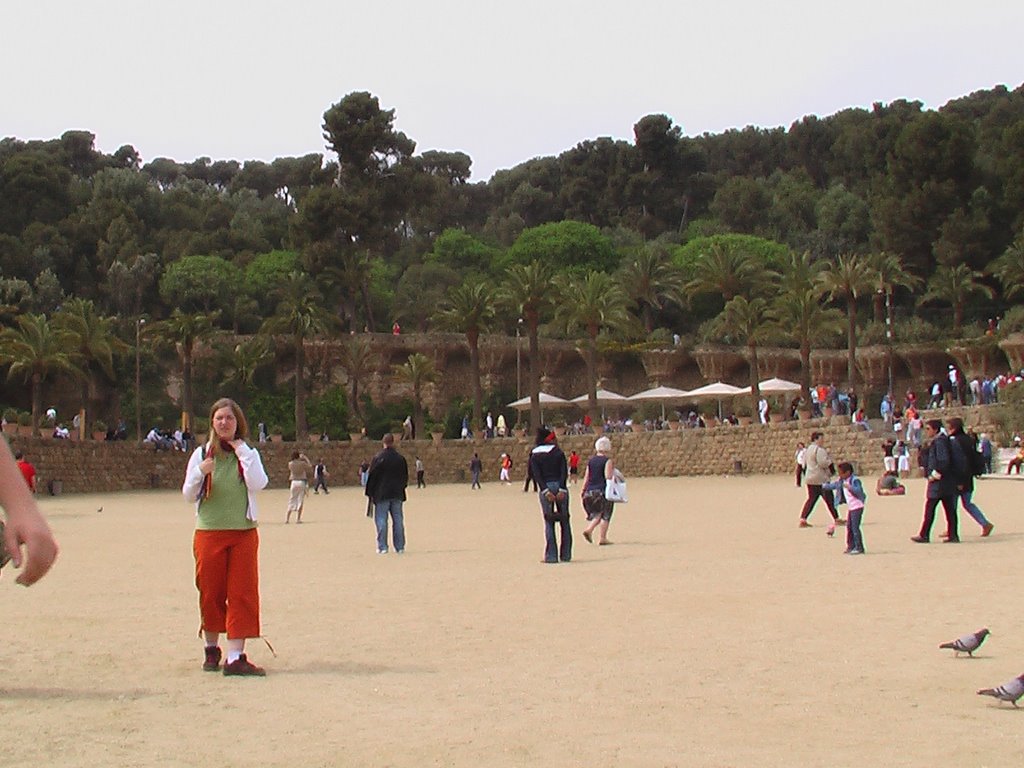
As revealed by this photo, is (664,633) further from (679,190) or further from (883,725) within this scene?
(679,190)

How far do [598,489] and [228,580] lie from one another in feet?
32.9

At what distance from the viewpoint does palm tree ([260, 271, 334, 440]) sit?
6067 cm

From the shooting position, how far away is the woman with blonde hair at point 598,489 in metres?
17.9

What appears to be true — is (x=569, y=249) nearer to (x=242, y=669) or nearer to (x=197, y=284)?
(x=197, y=284)

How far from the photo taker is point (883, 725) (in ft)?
22.2

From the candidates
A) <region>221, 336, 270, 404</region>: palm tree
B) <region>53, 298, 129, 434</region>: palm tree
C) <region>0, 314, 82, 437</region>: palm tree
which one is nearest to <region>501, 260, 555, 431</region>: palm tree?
<region>221, 336, 270, 404</region>: palm tree

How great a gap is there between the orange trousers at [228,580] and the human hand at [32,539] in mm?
4925

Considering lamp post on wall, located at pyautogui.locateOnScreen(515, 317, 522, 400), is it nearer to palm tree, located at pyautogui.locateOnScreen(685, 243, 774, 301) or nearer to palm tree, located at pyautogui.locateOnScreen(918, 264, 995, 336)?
palm tree, located at pyautogui.locateOnScreen(685, 243, 774, 301)

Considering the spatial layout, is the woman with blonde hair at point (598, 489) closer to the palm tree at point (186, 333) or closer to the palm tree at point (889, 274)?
the palm tree at point (186, 333)

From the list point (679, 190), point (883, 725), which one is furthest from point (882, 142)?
point (883, 725)

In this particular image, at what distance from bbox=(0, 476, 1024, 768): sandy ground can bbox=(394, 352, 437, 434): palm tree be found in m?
45.7

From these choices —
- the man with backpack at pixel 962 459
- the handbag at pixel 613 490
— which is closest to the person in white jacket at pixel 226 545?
the man with backpack at pixel 962 459

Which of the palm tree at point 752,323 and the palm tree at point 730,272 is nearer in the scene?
the palm tree at point 752,323

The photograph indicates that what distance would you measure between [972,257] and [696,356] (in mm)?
13683
